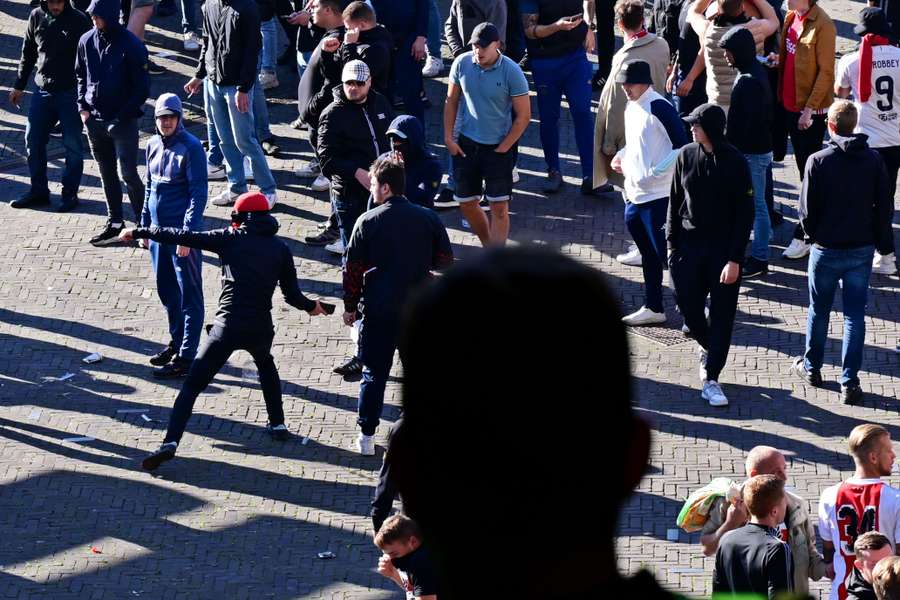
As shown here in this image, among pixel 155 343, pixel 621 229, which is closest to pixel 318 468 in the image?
pixel 155 343

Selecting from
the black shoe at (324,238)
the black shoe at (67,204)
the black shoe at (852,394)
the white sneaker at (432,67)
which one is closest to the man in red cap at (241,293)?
the black shoe at (324,238)

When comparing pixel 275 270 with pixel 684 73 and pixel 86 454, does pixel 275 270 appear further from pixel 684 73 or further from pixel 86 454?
pixel 684 73

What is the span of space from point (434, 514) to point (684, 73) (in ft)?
35.7

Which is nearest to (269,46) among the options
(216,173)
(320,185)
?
(216,173)

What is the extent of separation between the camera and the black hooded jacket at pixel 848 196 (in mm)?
8398

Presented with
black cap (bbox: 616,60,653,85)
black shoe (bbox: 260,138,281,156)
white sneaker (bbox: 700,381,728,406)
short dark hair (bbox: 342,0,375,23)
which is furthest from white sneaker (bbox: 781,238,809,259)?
black shoe (bbox: 260,138,281,156)

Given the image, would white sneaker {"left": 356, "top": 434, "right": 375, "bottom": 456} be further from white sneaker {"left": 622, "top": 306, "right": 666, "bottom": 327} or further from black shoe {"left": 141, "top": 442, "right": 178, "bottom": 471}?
white sneaker {"left": 622, "top": 306, "right": 666, "bottom": 327}

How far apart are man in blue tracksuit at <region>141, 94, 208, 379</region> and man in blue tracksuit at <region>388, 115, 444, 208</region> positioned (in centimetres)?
133

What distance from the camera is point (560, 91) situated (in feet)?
39.5

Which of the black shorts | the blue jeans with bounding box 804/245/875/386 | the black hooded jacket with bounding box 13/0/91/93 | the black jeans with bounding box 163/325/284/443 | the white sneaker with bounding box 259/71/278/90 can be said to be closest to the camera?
the black jeans with bounding box 163/325/284/443

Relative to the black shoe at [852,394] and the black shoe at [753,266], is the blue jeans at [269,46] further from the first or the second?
the black shoe at [852,394]

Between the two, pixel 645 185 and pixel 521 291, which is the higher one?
pixel 521 291

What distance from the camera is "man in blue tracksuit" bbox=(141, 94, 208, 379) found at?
9.39 metres

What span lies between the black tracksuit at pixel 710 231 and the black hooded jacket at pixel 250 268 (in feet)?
8.03
